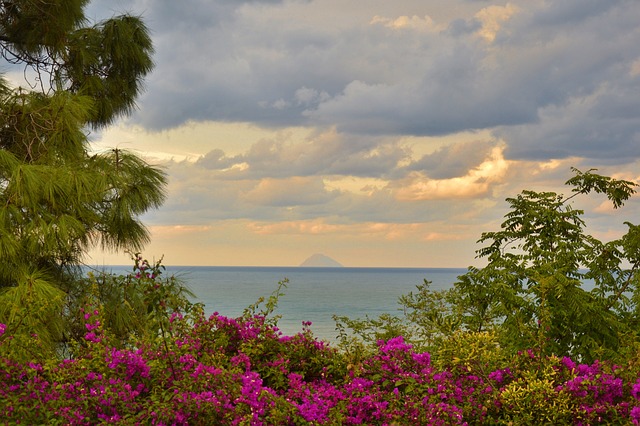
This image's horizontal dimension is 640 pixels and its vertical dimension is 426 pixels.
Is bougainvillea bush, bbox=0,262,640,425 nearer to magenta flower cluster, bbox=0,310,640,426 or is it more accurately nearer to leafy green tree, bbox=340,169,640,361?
magenta flower cluster, bbox=0,310,640,426

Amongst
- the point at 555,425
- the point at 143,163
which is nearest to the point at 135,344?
the point at 555,425

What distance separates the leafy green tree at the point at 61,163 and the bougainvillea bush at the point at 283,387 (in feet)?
2.22

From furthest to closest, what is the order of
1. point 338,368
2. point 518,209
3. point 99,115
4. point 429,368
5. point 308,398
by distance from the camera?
1. point 99,115
2. point 518,209
3. point 338,368
4. point 429,368
5. point 308,398

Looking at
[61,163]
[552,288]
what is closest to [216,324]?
[552,288]

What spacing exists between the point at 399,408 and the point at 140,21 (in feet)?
30.5

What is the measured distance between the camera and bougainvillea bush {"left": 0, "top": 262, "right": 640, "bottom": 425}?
134 inches

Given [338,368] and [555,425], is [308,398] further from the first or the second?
[555,425]

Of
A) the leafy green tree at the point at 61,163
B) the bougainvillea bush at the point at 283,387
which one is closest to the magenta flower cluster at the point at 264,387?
the bougainvillea bush at the point at 283,387

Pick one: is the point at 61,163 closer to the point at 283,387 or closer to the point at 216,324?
the point at 216,324

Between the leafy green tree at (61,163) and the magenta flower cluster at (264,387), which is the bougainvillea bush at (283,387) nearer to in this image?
the magenta flower cluster at (264,387)

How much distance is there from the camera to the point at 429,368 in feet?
12.6

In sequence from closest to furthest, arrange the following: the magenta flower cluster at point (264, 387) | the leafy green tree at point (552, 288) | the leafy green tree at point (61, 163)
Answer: the magenta flower cluster at point (264, 387) < the leafy green tree at point (552, 288) < the leafy green tree at point (61, 163)

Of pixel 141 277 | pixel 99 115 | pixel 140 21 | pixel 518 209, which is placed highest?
pixel 140 21

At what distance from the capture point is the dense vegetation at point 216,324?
3.52 metres
